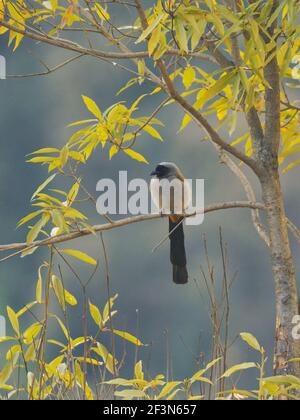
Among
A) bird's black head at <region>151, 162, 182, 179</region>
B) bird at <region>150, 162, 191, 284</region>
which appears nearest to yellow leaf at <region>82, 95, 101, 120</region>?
bird at <region>150, 162, 191, 284</region>

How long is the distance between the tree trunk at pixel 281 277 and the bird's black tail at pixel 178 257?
30.4 inches

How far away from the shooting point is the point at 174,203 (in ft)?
9.14

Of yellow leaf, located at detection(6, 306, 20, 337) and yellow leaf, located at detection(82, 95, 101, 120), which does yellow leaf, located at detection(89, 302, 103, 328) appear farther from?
yellow leaf, located at detection(82, 95, 101, 120)

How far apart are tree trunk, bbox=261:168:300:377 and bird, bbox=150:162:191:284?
2.56 feet

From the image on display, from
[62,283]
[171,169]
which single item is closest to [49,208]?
[62,283]

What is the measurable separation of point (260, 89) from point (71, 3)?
24.1 inches

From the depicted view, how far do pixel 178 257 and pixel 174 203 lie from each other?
31 centimetres

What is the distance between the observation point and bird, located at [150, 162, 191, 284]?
8.30ft

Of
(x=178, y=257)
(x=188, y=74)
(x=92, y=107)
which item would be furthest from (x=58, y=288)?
(x=178, y=257)

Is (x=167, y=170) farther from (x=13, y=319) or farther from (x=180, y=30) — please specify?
(x=180, y=30)

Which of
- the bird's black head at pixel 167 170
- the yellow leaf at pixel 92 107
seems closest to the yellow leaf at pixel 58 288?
the yellow leaf at pixel 92 107

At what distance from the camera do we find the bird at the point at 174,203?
2.53 meters

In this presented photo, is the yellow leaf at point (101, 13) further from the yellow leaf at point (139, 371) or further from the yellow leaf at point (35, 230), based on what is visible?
the yellow leaf at point (139, 371)

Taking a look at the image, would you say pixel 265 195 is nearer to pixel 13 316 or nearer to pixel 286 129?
pixel 286 129
